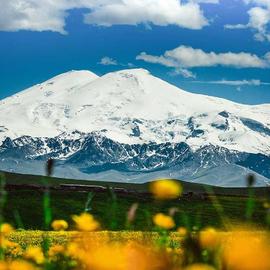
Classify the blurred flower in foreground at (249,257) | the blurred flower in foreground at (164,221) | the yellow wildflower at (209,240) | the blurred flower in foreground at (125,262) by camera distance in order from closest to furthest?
the blurred flower in foreground at (249,257) < the blurred flower in foreground at (125,262) < the yellow wildflower at (209,240) < the blurred flower in foreground at (164,221)

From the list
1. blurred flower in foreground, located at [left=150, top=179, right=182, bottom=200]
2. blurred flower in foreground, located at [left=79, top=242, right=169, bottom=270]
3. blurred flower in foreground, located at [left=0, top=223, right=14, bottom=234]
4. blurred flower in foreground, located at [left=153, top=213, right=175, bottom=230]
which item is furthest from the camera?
Answer: blurred flower in foreground, located at [left=0, top=223, right=14, bottom=234]

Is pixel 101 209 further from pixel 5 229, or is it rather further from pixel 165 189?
pixel 165 189

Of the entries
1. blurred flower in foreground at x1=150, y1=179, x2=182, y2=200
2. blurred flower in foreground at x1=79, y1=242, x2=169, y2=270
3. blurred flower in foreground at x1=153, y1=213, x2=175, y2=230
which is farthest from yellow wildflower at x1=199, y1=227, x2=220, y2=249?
blurred flower in foreground at x1=79, y1=242, x2=169, y2=270

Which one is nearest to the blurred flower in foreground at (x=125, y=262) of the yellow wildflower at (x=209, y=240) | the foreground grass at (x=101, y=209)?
the yellow wildflower at (x=209, y=240)

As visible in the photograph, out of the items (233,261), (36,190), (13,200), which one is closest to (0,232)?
(233,261)

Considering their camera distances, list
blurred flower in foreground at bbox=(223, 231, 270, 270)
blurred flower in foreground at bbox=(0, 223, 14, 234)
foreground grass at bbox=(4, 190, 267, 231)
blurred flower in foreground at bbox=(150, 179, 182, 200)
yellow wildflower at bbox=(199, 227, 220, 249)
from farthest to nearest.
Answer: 1. foreground grass at bbox=(4, 190, 267, 231)
2. blurred flower in foreground at bbox=(0, 223, 14, 234)
3. yellow wildflower at bbox=(199, 227, 220, 249)
4. blurred flower in foreground at bbox=(150, 179, 182, 200)
5. blurred flower in foreground at bbox=(223, 231, 270, 270)

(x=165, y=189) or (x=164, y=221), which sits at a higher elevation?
(x=165, y=189)

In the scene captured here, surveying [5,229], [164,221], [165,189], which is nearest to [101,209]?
[5,229]

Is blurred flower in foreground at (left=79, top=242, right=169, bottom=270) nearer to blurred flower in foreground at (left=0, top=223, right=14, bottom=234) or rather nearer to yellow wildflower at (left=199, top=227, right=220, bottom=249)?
yellow wildflower at (left=199, top=227, right=220, bottom=249)

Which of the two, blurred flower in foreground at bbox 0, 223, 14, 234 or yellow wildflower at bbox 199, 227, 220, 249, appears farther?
blurred flower in foreground at bbox 0, 223, 14, 234

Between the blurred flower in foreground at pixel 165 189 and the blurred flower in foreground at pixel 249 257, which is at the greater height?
the blurred flower in foreground at pixel 165 189

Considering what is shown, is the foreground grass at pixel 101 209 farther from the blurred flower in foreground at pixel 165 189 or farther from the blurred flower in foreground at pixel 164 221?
the blurred flower in foreground at pixel 165 189

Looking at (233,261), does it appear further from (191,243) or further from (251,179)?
(251,179)

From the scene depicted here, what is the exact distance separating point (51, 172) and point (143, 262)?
2.28 m
